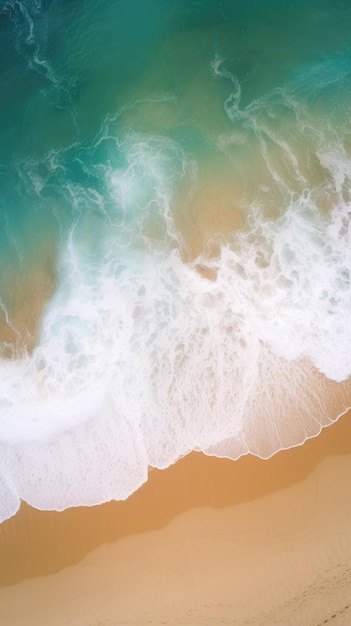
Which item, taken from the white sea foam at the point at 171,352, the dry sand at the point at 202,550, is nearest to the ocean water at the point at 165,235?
the white sea foam at the point at 171,352

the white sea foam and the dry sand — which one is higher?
the white sea foam

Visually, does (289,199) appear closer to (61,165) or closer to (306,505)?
(61,165)

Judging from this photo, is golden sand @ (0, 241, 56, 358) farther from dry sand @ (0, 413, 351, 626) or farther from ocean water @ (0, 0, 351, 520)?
dry sand @ (0, 413, 351, 626)

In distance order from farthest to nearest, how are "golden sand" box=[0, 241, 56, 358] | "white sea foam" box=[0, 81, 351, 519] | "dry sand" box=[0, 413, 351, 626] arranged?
1. "golden sand" box=[0, 241, 56, 358]
2. "white sea foam" box=[0, 81, 351, 519]
3. "dry sand" box=[0, 413, 351, 626]

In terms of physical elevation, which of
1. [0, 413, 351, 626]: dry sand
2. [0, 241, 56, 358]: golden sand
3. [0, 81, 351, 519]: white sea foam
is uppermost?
[0, 241, 56, 358]: golden sand

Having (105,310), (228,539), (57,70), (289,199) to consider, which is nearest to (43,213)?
(105,310)

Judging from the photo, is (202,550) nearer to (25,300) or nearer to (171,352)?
(171,352)

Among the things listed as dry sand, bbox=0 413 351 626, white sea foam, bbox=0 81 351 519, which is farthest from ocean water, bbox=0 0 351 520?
dry sand, bbox=0 413 351 626
